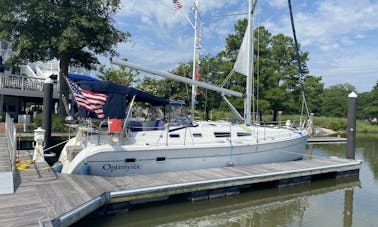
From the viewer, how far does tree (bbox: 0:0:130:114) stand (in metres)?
18.5

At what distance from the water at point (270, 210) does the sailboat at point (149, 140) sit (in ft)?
4.99

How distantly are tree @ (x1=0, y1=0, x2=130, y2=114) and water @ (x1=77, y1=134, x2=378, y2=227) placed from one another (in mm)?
12377

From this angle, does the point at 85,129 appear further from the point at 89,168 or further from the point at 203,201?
the point at 203,201

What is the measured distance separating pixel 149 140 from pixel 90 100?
232 cm

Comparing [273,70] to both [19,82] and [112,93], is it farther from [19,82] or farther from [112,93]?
[112,93]

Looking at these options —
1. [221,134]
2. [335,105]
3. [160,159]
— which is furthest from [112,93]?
[335,105]

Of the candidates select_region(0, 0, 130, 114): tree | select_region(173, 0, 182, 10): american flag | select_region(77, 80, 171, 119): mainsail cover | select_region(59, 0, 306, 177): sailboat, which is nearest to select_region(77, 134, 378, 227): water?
select_region(59, 0, 306, 177): sailboat

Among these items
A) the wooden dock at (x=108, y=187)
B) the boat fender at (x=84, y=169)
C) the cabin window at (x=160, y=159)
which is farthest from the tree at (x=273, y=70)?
the boat fender at (x=84, y=169)

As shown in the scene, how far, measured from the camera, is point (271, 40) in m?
37.2

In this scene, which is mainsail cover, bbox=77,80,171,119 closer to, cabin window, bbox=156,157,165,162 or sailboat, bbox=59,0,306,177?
sailboat, bbox=59,0,306,177

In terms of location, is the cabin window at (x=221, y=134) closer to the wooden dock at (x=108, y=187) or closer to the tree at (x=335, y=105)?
the wooden dock at (x=108, y=187)

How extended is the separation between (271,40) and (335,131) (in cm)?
1433

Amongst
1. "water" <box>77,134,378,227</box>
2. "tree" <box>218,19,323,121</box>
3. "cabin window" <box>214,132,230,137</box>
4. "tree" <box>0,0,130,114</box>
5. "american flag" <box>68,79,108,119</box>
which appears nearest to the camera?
"water" <box>77,134,378,227</box>

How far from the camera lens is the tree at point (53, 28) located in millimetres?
18469
